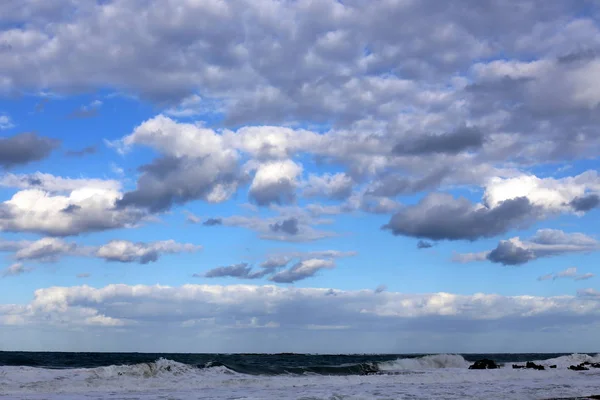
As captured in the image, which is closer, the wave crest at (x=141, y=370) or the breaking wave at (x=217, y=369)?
the wave crest at (x=141, y=370)

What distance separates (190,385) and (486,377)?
23.1m

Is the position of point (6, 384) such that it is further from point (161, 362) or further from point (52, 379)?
point (161, 362)

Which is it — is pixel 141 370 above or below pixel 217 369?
above

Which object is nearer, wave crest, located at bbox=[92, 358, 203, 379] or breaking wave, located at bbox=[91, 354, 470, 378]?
wave crest, located at bbox=[92, 358, 203, 379]

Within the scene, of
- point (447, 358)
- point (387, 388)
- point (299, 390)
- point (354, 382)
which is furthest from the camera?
point (447, 358)

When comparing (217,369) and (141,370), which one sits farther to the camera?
(217,369)

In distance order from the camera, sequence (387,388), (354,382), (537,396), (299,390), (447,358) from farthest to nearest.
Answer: (447,358)
(354,382)
(387,388)
(299,390)
(537,396)

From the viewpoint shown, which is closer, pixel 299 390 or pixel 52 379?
pixel 299 390

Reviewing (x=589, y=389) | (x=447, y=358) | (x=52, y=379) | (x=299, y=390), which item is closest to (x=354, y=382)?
(x=299, y=390)

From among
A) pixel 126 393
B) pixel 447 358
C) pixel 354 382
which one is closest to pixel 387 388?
pixel 354 382

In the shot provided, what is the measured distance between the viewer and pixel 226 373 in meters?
46.7

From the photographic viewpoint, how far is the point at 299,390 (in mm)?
32562

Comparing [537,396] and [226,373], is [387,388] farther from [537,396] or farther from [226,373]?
[226,373]

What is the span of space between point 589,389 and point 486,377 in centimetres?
1342
